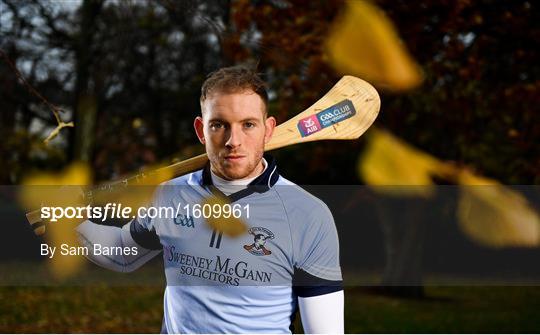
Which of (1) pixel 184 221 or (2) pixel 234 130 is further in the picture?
(1) pixel 184 221

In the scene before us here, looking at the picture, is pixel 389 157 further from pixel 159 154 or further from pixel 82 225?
pixel 159 154

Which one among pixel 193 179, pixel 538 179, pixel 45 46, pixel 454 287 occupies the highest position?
pixel 45 46

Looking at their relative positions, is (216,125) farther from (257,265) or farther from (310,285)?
(310,285)

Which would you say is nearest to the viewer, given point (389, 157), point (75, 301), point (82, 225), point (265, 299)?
point (389, 157)

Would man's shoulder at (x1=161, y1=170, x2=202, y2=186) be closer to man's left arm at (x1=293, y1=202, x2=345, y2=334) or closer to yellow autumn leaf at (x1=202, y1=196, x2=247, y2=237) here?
yellow autumn leaf at (x1=202, y1=196, x2=247, y2=237)

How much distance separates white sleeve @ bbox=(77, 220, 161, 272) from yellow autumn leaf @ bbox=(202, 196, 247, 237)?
1.30 feet

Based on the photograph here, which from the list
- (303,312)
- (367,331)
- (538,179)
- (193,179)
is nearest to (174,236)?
(193,179)

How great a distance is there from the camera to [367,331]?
36.3 ft

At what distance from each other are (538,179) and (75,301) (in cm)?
741

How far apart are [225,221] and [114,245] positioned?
595 mm

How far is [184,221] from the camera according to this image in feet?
9.34

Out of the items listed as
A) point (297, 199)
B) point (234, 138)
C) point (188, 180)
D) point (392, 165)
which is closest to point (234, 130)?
point (234, 138)

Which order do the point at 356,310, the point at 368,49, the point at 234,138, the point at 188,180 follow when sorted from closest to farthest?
the point at 368,49 < the point at 234,138 < the point at 188,180 < the point at 356,310

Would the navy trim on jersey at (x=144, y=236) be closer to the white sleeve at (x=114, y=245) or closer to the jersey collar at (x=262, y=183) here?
the white sleeve at (x=114, y=245)
